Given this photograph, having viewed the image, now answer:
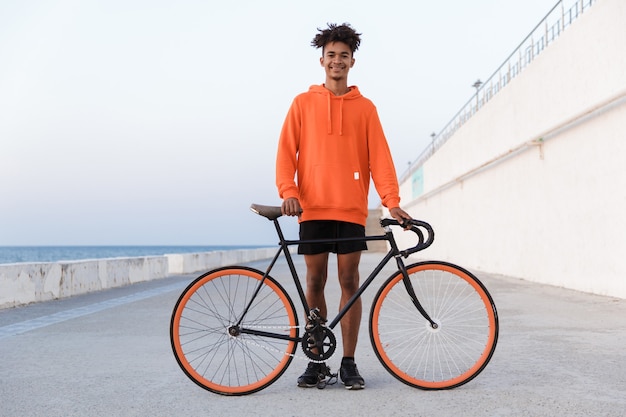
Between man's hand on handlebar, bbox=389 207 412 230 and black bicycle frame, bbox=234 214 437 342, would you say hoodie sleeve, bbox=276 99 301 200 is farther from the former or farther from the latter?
man's hand on handlebar, bbox=389 207 412 230

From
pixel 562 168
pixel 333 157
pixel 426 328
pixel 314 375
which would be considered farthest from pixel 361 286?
pixel 562 168

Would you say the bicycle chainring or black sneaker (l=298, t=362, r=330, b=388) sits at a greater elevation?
the bicycle chainring

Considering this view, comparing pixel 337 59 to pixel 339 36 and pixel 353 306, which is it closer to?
pixel 339 36

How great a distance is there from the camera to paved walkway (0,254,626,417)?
3.77m

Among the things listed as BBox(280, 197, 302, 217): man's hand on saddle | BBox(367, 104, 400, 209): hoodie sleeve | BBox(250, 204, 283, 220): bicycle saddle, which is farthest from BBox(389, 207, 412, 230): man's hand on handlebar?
BBox(250, 204, 283, 220): bicycle saddle

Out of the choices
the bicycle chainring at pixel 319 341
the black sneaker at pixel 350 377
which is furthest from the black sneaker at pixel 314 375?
the bicycle chainring at pixel 319 341

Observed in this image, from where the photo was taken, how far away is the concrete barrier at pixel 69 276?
1066cm

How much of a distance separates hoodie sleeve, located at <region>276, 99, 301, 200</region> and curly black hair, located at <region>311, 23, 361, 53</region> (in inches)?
16.6

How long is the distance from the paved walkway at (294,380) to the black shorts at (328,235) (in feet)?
2.91

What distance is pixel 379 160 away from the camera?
14.5 ft

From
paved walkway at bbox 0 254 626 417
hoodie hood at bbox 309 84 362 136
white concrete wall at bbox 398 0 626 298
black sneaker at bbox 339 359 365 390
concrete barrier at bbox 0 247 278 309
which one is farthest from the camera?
white concrete wall at bbox 398 0 626 298

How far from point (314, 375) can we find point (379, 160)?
1.46 meters

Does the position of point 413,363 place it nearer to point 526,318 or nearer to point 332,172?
point 332,172

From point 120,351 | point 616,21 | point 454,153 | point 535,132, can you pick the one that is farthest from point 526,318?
point 454,153
